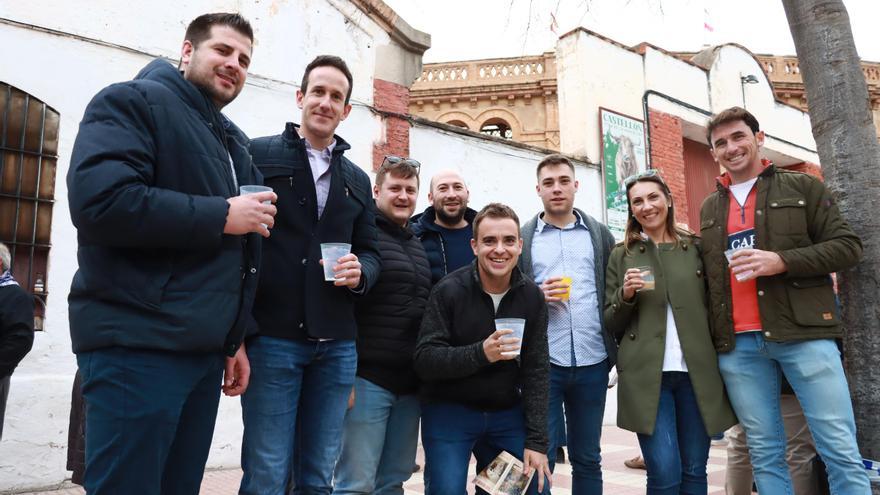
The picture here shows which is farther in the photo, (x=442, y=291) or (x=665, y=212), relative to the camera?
(x=665, y=212)

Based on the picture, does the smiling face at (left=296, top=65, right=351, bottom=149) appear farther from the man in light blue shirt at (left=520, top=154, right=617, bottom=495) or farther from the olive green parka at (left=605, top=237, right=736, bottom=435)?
the olive green parka at (left=605, top=237, right=736, bottom=435)

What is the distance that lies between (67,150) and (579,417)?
5.13m

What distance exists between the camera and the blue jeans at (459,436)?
2.77m

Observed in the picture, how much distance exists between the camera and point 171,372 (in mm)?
1803

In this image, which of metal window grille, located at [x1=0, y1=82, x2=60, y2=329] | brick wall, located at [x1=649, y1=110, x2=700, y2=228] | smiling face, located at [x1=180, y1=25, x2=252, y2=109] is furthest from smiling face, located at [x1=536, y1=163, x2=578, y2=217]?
brick wall, located at [x1=649, y1=110, x2=700, y2=228]

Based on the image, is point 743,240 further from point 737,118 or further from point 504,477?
point 504,477

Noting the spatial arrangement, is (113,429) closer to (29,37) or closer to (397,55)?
(29,37)

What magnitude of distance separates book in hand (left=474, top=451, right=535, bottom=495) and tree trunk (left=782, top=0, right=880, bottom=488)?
187 cm

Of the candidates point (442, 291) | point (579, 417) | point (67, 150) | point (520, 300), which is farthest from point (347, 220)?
point (67, 150)

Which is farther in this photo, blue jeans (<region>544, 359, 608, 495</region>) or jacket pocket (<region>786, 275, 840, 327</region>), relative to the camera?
blue jeans (<region>544, 359, 608, 495</region>)

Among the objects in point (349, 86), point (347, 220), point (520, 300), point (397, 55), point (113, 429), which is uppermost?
point (397, 55)

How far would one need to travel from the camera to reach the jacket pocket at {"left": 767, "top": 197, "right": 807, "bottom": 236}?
118 inches

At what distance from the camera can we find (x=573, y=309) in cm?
344

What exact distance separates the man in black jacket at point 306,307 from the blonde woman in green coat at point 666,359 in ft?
4.52
